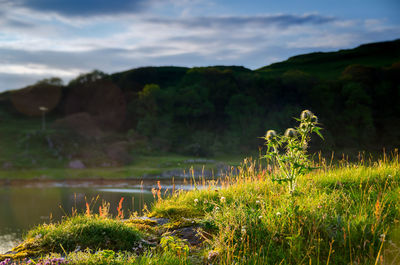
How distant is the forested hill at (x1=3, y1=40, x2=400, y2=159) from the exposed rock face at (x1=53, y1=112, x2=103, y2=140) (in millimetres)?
388

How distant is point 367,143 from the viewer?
55.0 metres

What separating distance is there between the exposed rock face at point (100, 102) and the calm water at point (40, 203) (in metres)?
24.7

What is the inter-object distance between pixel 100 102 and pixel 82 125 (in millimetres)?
8422

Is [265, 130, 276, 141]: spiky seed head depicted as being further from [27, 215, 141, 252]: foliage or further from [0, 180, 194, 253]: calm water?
[0, 180, 194, 253]: calm water

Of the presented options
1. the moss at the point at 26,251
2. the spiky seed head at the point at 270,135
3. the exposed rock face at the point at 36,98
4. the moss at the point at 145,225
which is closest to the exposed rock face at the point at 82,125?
the exposed rock face at the point at 36,98

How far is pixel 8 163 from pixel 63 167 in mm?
7019

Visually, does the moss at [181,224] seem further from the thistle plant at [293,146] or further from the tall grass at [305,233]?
the thistle plant at [293,146]

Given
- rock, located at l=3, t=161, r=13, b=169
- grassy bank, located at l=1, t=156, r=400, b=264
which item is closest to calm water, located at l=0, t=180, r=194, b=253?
rock, located at l=3, t=161, r=13, b=169

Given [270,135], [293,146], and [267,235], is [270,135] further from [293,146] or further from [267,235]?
[267,235]

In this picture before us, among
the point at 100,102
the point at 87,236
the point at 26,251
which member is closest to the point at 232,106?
the point at 100,102

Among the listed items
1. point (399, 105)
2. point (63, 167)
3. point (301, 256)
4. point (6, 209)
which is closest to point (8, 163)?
point (63, 167)

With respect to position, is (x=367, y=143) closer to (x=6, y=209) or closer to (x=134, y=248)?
(x=6, y=209)

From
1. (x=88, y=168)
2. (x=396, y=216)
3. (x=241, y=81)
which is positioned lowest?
(x=88, y=168)

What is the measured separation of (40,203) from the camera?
27219 millimetres
